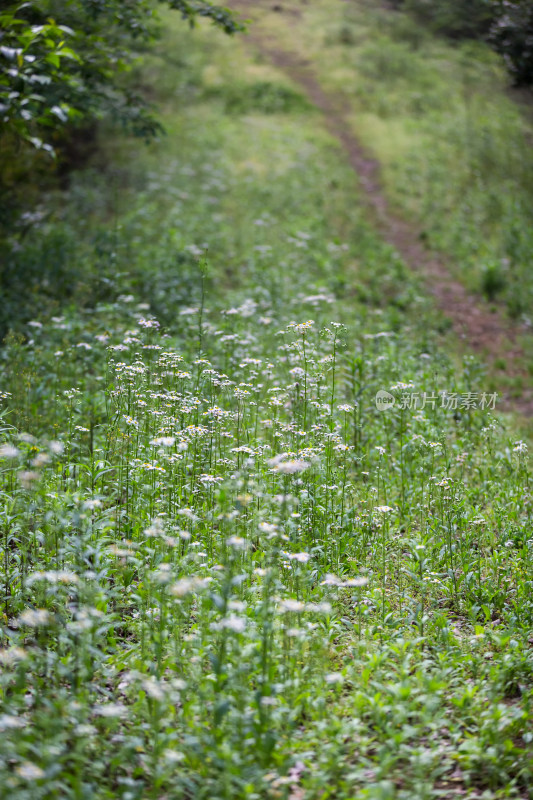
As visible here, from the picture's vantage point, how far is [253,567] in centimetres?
440

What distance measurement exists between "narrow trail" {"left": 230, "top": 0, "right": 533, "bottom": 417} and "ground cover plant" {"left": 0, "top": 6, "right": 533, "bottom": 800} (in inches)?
49.7

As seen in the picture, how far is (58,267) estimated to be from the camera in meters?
9.91

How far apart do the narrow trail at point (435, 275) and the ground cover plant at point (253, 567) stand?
1.26 metres

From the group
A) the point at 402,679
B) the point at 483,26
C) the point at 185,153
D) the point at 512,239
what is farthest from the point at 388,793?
the point at 483,26

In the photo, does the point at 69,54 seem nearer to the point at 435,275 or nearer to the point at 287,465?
the point at 287,465

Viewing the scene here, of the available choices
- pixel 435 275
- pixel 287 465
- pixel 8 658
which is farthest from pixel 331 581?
pixel 435 275

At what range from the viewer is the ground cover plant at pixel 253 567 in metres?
2.97

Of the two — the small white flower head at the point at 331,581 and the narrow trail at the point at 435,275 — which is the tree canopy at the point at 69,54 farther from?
the small white flower head at the point at 331,581

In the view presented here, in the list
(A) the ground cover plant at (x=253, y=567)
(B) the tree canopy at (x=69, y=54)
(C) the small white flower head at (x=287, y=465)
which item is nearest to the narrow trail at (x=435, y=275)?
(A) the ground cover plant at (x=253, y=567)

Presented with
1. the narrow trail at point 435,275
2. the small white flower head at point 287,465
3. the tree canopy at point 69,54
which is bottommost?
the narrow trail at point 435,275

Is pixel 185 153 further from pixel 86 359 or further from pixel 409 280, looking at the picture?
pixel 86 359

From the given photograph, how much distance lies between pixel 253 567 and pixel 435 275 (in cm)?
1034

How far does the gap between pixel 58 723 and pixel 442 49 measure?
1446 inches

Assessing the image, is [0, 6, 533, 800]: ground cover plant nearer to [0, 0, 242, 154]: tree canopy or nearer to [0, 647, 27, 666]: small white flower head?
[0, 647, 27, 666]: small white flower head
